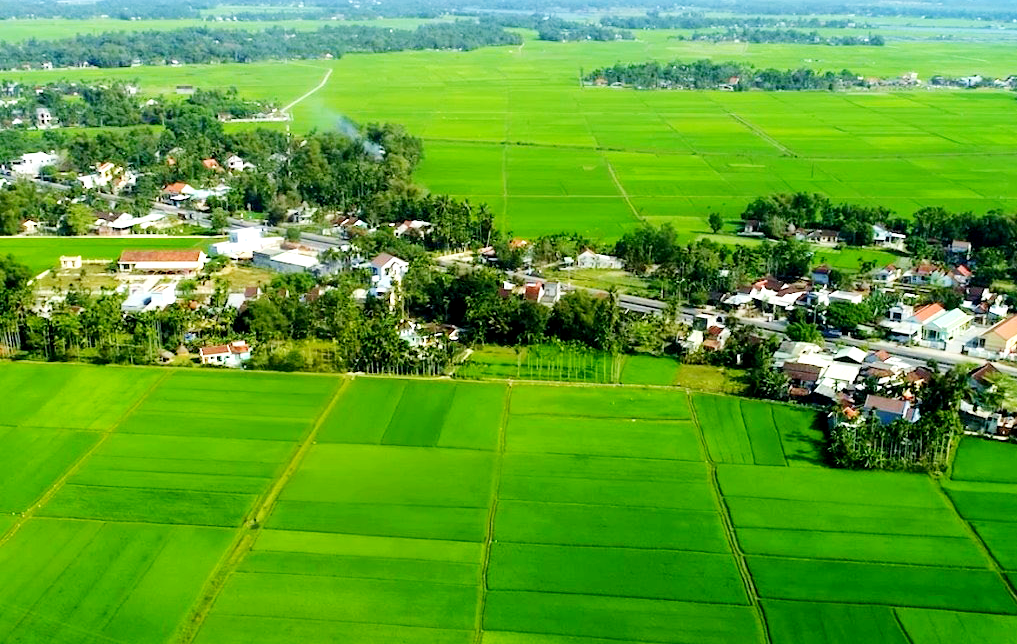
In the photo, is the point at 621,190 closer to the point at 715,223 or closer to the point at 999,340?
the point at 715,223

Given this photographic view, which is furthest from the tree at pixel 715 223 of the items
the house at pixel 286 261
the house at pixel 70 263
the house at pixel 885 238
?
the house at pixel 70 263

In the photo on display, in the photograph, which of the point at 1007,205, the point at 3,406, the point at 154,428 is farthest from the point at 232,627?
the point at 1007,205

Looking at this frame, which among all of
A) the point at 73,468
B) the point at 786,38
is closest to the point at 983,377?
the point at 73,468

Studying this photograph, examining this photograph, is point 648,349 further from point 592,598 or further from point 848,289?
point 592,598

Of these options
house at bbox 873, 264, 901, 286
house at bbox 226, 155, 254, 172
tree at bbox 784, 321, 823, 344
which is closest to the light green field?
house at bbox 226, 155, 254, 172

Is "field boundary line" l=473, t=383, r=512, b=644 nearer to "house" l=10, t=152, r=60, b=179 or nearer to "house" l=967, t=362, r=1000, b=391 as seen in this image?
"house" l=967, t=362, r=1000, b=391

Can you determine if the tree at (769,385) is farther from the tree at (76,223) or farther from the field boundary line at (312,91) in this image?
the field boundary line at (312,91)
